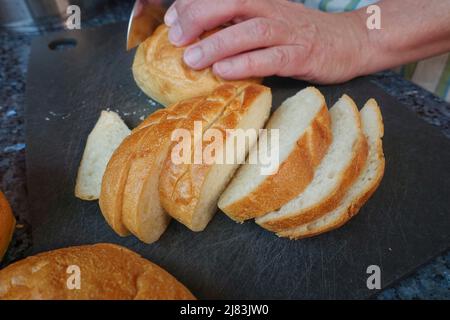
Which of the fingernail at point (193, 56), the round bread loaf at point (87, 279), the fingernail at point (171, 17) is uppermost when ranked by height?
the fingernail at point (171, 17)

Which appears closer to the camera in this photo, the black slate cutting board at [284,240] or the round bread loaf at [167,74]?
the black slate cutting board at [284,240]

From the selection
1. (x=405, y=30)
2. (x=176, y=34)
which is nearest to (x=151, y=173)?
(x=176, y=34)

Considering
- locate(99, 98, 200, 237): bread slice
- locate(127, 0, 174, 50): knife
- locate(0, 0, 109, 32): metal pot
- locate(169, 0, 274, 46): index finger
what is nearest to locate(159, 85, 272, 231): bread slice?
locate(99, 98, 200, 237): bread slice

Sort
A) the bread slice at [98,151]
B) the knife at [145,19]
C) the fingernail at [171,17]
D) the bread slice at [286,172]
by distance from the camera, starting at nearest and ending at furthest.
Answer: the bread slice at [286,172]
the bread slice at [98,151]
the fingernail at [171,17]
the knife at [145,19]

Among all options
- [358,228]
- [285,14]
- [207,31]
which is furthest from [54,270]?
[285,14]

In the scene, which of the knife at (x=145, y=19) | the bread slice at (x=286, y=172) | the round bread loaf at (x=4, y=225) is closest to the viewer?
the round bread loaf at (x=4, y=225)

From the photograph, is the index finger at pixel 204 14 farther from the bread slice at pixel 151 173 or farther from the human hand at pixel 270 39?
the bread slice at pixel 151 173

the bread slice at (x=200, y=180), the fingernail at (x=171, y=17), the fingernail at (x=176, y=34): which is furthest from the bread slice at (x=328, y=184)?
the fingernail at (x=171, y=17)
